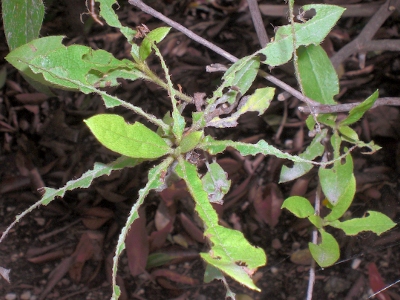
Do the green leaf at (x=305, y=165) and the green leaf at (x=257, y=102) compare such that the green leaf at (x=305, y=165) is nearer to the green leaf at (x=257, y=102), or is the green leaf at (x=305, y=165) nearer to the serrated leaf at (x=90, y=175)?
the green leaf at (x=257, y=102)

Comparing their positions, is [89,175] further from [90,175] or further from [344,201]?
[344,201]

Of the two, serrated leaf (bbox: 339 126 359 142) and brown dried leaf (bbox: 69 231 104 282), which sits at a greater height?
serrated leaf (bbox: 339 126 359 142)

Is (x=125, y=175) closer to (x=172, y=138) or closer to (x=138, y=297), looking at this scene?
(x=138, y=297)

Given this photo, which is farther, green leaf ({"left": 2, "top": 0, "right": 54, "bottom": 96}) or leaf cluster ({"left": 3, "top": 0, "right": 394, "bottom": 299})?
green leaf ({"left": 2, "top": 0, "right": 54, "bottom": 96})

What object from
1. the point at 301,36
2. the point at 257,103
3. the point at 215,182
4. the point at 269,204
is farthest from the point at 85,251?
the point at 301,36

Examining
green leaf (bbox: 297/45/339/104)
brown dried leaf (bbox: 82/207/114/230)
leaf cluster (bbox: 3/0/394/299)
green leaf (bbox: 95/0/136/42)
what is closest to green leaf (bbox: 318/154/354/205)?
leaf cluster (bbox: 3/0/394/299)

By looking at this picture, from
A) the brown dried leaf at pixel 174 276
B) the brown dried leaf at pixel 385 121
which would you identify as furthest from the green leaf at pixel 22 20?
the brown dried leaf at pixel 385 121

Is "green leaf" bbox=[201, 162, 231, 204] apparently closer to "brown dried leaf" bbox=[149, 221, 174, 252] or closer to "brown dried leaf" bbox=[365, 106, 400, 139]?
"brown dried leaf" bbox=[149, 221, 174, 252]
